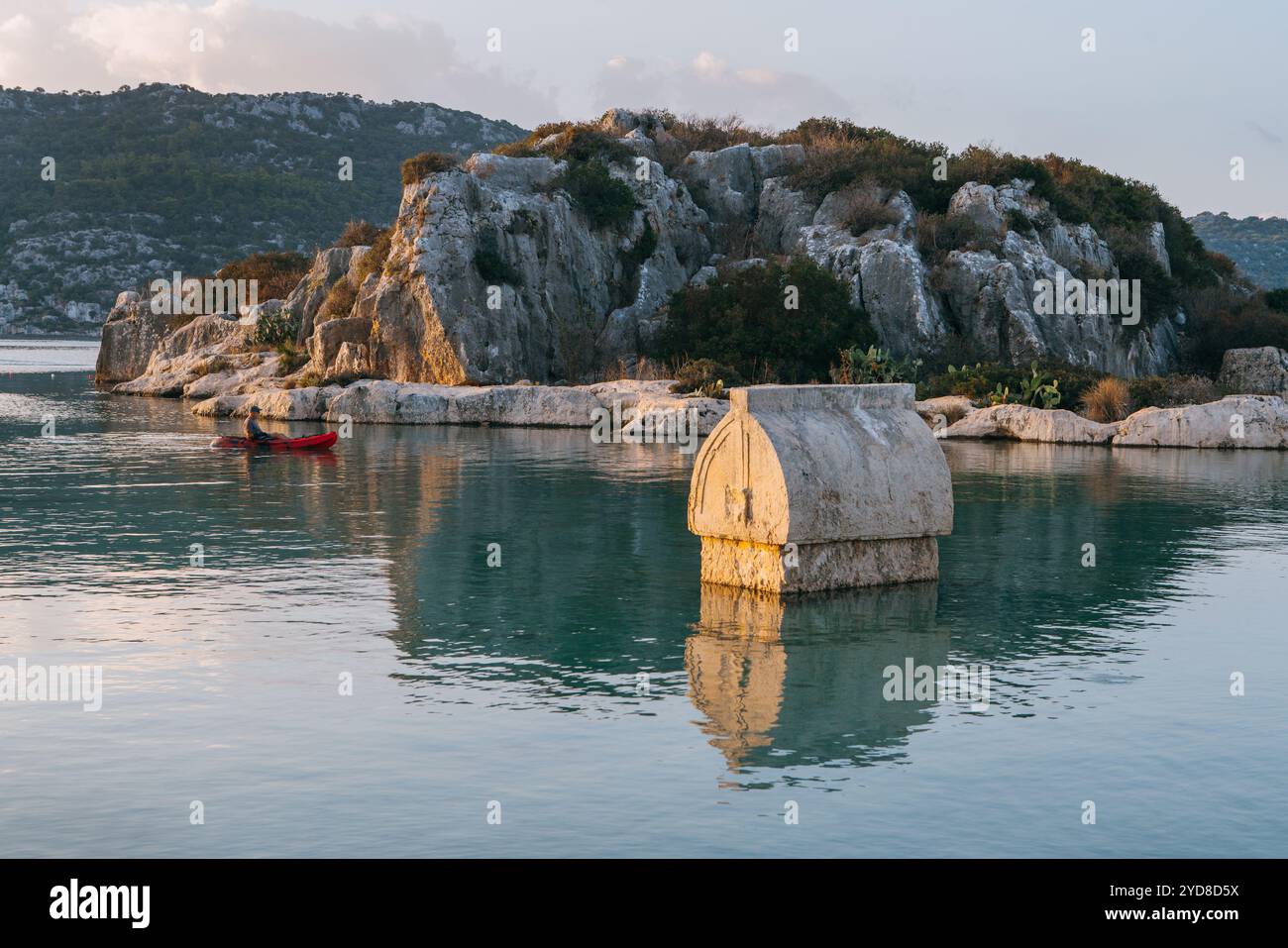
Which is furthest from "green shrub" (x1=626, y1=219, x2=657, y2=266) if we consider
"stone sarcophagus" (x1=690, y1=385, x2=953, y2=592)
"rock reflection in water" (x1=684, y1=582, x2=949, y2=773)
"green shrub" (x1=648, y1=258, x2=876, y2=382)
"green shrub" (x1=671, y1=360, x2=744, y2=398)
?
"rock reflection in water" (x1=684, y1=582, x2=949, y2=773)

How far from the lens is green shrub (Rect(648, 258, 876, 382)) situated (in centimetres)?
5759

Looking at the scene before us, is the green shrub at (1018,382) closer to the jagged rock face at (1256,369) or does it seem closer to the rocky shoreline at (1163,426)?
the rocky shoreline at (1163,426)

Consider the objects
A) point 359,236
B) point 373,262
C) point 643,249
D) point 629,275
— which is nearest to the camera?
point 629,275

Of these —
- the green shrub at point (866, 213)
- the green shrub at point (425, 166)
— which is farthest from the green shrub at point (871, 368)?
the green shrub at point (425, 166)

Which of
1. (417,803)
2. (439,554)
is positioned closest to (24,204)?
(439,554)

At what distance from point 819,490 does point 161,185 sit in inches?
5801

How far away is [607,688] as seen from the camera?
14633 mm

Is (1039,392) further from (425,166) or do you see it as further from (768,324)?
(425,166)

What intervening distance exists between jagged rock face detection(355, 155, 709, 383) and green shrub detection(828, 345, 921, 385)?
10280mm

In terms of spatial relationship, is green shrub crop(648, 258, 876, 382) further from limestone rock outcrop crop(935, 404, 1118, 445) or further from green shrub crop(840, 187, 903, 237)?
limestone rock outcrop crop(935, 404, 1118, 445)

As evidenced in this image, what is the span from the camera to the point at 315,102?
609 ft

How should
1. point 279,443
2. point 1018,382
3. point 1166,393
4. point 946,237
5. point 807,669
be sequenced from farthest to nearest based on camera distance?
point 946,237, point 1018,382, point 1166,393, point 279,443, point 807,669

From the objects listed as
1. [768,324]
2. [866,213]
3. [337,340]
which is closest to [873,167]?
[866,213]
